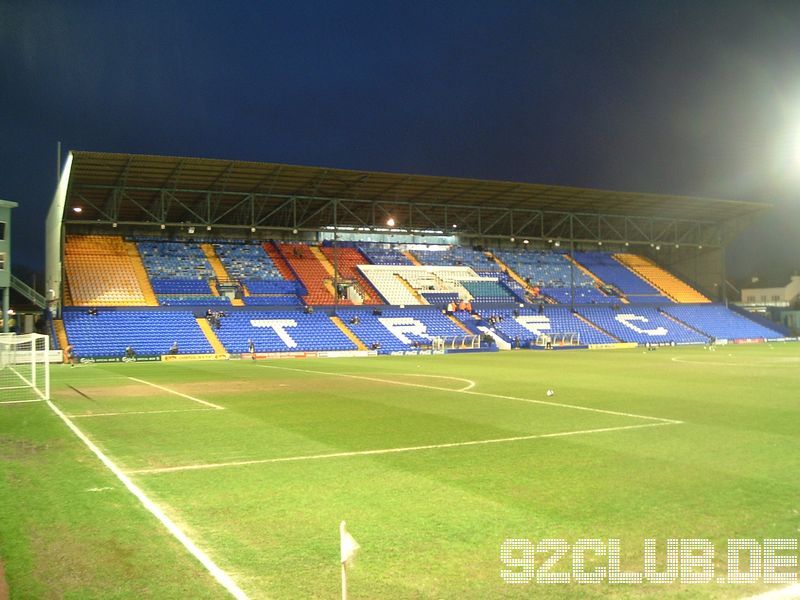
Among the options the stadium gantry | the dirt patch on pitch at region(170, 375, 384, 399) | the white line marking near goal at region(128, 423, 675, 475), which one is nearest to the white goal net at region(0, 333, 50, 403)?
the dirt patch on pitch at region(170, 375, 384, 399)

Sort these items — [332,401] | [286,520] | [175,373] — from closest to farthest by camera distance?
1. [286,520]
2. [332,401]
3. [175,373]

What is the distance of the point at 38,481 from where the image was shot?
303 inches

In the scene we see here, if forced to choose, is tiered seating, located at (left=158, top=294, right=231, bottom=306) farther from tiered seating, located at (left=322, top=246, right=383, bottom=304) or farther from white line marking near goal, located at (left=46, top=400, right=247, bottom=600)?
white line marking near goal, located at (left=46, top=400, right=247, bottom=600)

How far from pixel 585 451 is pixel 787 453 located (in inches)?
112

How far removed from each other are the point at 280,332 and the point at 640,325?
99.3 feet

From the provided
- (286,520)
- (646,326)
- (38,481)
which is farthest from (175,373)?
(646,326)

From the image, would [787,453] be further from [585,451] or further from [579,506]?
[579,506]

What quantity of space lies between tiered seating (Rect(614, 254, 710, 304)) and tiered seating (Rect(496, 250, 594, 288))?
760cm

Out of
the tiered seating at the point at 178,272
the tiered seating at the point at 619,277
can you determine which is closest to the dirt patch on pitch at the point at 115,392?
the tiered seating at the point at 178,272

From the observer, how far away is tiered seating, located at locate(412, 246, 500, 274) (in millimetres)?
57531

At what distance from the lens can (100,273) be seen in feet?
147

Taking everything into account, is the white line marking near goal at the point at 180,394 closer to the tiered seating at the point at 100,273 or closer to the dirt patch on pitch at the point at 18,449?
the dirt patch on pitch at the point at 18,449

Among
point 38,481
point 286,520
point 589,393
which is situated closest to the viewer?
point 286,520

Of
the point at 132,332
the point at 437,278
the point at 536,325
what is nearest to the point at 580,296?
the point at 536,325
